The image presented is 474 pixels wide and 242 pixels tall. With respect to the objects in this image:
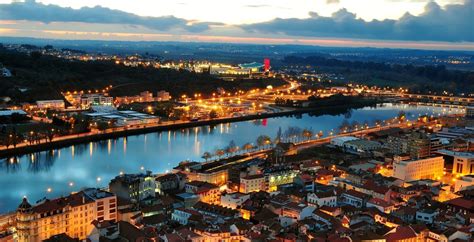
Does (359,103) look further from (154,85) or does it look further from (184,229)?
(184,229)

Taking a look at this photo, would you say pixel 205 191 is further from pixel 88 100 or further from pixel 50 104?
pixel 88 100

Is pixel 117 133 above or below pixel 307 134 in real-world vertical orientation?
below

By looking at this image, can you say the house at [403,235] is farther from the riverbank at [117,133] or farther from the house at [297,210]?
the riverbank at [117,133]

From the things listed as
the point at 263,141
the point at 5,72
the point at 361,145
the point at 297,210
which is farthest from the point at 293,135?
the point at 5,72

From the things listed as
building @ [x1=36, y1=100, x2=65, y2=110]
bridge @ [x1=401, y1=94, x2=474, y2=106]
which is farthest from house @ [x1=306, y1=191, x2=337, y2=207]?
bridge @ [x1=401, y1=94, x2=474, y2=106]

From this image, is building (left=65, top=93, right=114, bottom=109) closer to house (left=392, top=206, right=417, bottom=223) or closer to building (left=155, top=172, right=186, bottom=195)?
building (left=155, top=172, right=186, bottom=195)

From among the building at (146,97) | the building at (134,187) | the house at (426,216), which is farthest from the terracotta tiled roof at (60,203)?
the building at (146,97)
